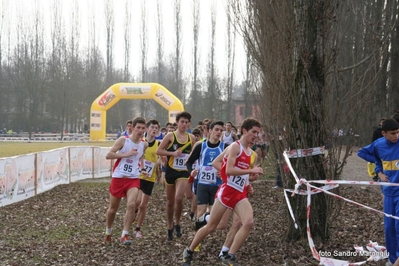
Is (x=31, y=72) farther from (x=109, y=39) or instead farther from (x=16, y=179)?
(x=16, y=179)

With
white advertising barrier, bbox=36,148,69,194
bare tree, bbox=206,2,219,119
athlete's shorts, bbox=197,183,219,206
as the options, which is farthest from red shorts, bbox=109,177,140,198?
bare tree, bbox=206,2,219,119

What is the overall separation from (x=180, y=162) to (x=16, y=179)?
253 inches

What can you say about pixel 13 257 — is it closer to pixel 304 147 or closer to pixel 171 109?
pixel 304 147

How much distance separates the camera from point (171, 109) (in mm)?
39719

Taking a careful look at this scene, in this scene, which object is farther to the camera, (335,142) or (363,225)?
(363,225)

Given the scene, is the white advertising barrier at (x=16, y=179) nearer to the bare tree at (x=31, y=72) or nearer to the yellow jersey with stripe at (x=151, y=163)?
the yellow jersey with stripe at (x=151, y=163)

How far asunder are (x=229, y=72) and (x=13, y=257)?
5372 cm

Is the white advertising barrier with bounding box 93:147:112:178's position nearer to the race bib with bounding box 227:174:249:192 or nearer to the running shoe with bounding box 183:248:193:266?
the running shoe with bounding box 183:248:193:266

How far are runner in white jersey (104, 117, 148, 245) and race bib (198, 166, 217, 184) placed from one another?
107cm

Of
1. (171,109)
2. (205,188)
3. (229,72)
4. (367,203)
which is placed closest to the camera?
(205,188)

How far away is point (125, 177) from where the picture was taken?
9008mm

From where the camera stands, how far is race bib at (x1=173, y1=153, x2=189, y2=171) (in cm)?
960

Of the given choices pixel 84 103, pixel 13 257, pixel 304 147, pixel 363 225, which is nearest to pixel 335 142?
pixel 304 147

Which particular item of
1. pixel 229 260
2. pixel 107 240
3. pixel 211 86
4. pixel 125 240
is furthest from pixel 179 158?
pixel 211 86
